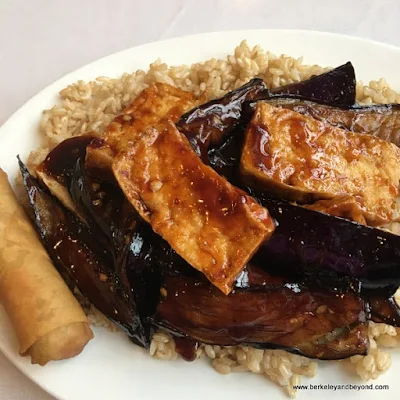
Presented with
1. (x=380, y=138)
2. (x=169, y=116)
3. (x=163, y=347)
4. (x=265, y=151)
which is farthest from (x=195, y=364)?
(x=380, y=138)

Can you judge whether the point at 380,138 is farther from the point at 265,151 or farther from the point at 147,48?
the point at 147,48

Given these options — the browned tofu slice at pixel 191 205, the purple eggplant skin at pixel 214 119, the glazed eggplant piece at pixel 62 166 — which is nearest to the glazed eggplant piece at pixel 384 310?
the browned tofu slice at pixel 191 205

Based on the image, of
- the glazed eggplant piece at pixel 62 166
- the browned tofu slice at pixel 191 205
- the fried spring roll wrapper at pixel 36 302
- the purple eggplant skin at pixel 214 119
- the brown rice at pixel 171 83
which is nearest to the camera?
the browned tofu slice at pixel 191 205

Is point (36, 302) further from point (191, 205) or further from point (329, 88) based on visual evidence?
point (329, 88)

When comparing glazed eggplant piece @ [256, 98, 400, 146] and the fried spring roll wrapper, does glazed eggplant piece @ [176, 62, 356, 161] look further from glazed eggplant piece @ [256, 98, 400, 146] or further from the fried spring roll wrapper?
the fried spring roll wrapper

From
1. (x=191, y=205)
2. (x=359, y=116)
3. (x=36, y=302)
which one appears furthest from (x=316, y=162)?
(x=36, y=302)

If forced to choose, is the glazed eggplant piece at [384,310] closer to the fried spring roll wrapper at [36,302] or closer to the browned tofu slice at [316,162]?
the browned tofu slice at [316,162]
